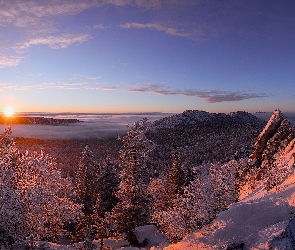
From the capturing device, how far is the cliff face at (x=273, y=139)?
40.4 m

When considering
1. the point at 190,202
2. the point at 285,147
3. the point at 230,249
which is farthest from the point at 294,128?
the point at 230,249

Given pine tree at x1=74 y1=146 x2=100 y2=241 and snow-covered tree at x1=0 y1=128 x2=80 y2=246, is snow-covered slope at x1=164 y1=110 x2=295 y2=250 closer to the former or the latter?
snow-covered tree at x1=0 y1=128 x2=80 y2=246

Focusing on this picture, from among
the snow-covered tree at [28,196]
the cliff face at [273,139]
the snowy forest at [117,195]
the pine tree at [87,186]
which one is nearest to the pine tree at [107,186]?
the snowy forest at [117,195]

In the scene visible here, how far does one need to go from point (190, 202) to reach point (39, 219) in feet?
51.3

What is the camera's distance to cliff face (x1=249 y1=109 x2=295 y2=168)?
40375 mm

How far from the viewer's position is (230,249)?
14.4m

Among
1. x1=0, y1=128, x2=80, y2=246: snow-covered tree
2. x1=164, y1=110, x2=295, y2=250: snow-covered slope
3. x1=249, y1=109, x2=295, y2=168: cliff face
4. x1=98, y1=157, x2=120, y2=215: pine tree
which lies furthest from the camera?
x1=98, y1=157, x2=120, y2=215: pine tree

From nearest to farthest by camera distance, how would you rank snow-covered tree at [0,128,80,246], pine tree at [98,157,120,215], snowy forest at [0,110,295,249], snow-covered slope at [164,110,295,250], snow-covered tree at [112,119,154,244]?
1. snow-covered slope at [164,110,295,250]
2. snow-covered tree at [0,128,80,246]
3. snowy forest at [0,110,295,249]
4. snow-covered tree at [112,119,154,244]
5. pine tree at [98,157,120,215]

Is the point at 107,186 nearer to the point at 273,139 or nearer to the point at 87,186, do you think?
the point at 87,186

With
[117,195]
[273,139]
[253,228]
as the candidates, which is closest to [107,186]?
[117,195]

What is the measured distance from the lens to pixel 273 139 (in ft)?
145

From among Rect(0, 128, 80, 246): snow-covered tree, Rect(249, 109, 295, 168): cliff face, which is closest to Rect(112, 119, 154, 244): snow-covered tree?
Rect(0, 128, 80, 246): snow-covered tree

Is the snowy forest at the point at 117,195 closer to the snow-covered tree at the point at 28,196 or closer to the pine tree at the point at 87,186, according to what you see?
the snow-covered tree at the point at 28,196

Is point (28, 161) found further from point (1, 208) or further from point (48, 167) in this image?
point (1, 208)
